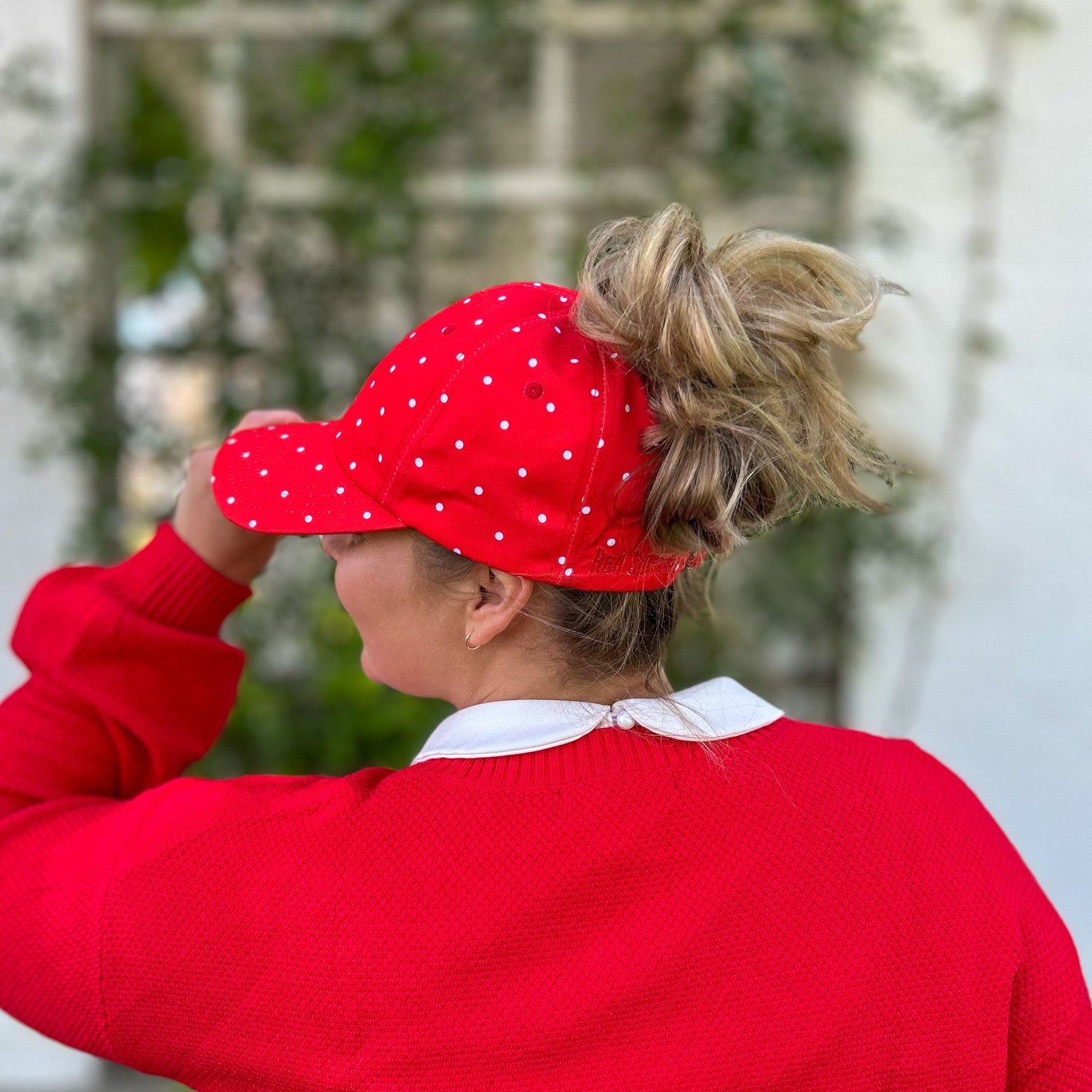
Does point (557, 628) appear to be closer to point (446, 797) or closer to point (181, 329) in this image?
point (446, 797)

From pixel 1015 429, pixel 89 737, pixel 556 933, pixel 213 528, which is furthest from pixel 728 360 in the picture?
pixel 1015 429

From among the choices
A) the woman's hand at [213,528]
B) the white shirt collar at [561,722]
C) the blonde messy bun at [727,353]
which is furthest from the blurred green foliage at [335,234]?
the blonde messy bun at [727,353]

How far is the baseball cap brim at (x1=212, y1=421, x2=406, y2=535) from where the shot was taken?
1.03 m

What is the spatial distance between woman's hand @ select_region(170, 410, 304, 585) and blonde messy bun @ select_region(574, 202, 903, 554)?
1.41ft

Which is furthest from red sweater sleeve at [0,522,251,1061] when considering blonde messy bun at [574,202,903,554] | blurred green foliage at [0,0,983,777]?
blurred green foliage at [0,0,983,777]

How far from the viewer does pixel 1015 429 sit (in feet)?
9.65

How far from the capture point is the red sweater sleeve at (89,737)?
97 centimetres

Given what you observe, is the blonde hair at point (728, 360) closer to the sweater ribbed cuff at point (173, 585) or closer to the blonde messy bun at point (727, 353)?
the blonde messy bun at point (727, 353)

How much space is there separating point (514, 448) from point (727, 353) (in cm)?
18

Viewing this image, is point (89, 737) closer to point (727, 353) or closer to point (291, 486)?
point (291, 486)

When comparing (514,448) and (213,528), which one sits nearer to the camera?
(514,448)

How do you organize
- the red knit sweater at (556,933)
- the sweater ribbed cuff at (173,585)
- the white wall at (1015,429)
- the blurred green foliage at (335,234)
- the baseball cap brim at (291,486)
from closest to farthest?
1. the red knit sweater at (556,933)
2. the baseball cap brim at (291,486)
3. the sweater ribbed cuff at (173,585)
4. the white wall at (1015,429)
5. the blurred green foliage at (335,234)

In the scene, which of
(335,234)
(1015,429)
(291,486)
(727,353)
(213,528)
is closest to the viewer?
(727,353)

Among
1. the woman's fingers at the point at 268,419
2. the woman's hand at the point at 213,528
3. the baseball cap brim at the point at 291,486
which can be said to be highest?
the woman's fingers at the point at 268,419
